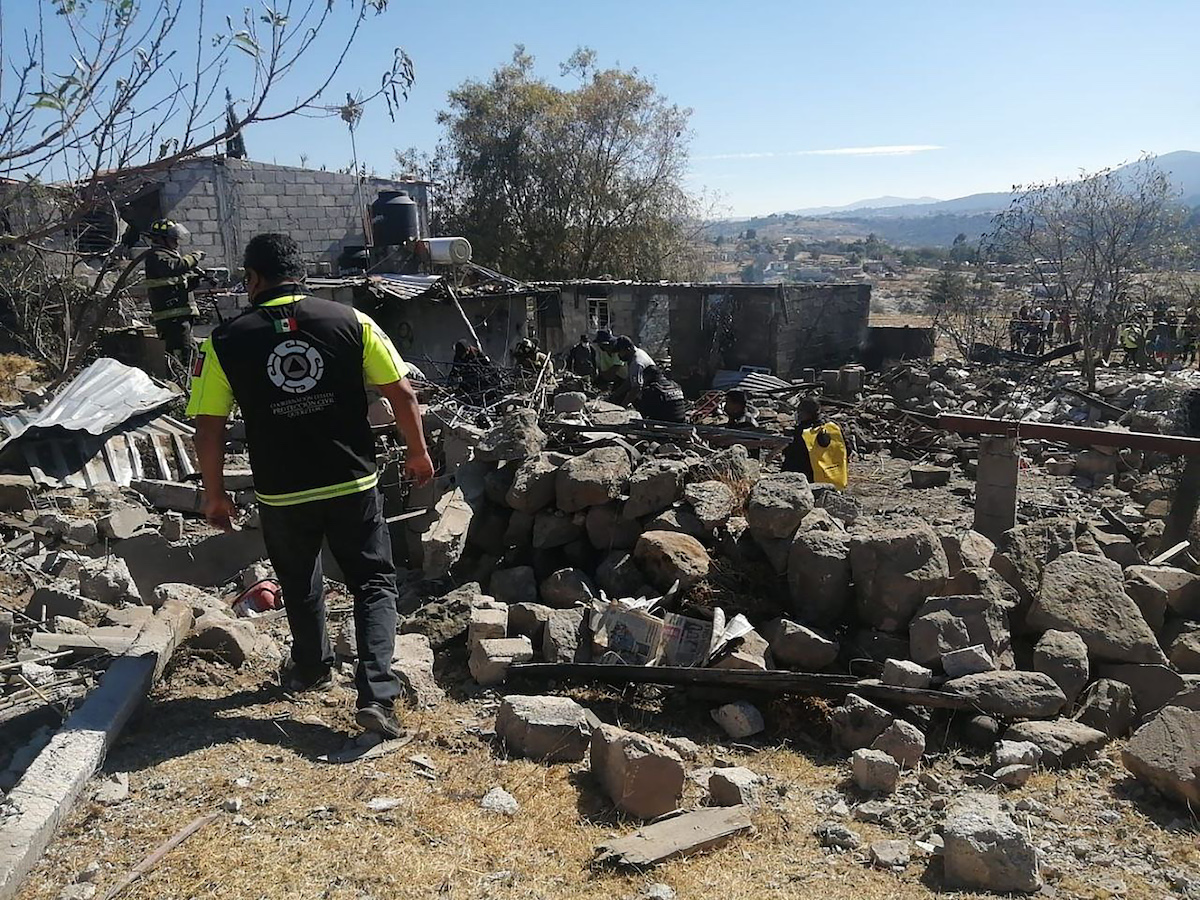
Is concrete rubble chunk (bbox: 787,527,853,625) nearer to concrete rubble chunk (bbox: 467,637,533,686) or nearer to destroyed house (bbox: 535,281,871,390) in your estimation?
concrete rubble chunk (bbox: 467,637,533,686)

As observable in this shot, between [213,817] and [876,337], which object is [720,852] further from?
[876,337]

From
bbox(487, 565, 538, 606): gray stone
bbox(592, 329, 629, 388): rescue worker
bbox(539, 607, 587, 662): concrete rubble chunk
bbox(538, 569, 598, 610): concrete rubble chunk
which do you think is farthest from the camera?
bbox(592, 329, 629, 388): rescue worker

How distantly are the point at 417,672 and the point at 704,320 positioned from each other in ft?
56.4

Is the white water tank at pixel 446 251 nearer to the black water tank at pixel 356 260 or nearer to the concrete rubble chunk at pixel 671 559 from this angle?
the black water tank at pixel 356 260

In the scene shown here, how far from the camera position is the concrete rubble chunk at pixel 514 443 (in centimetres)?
613

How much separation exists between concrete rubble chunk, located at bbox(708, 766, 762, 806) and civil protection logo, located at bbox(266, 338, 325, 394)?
1.97 meters

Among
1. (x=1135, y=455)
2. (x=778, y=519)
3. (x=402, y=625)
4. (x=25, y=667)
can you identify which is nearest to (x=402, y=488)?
(x=402, y=625)

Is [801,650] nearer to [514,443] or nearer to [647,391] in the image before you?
[514,443]

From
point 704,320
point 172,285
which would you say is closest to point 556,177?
point 704,320

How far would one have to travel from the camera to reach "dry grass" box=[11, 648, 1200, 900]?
2555mm

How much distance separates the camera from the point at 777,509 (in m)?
4.99

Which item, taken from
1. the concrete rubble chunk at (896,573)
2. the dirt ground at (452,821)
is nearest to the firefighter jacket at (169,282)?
the dirt ground at (452,821)

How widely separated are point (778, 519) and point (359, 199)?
17989mm

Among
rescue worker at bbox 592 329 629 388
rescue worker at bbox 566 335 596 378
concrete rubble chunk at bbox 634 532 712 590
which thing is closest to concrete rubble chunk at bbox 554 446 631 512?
concrete rubble chunk at bbox 634 532 712 590
